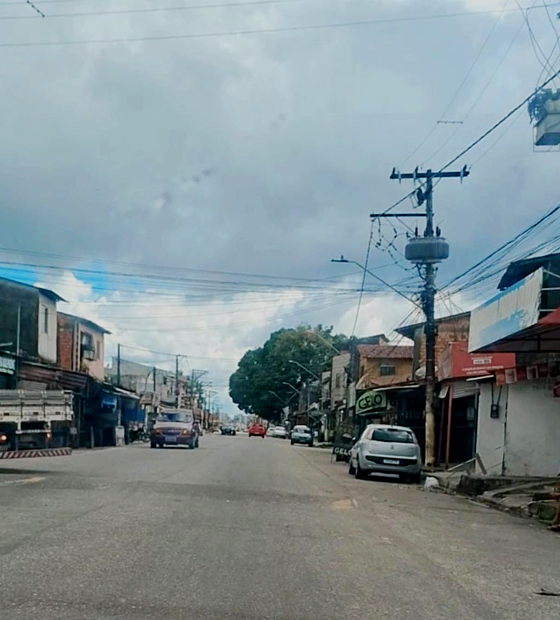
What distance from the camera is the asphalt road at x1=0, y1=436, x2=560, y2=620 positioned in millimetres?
6898

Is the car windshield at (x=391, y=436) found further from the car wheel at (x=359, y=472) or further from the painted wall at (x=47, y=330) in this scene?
the painted wall at (x=47, y=330)

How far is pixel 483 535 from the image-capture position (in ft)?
40.4

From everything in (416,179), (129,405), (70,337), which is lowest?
(129,405)

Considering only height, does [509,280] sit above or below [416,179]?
below

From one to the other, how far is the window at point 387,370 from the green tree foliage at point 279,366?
33.3 m

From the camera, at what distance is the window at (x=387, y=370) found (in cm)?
6651

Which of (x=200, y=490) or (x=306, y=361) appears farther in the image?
(x=306, y=361)

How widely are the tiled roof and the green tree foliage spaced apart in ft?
103

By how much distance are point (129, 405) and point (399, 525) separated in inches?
1889

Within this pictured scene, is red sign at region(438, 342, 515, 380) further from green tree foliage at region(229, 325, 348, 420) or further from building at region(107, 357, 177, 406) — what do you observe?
building at region(107, 357, 177, 406)

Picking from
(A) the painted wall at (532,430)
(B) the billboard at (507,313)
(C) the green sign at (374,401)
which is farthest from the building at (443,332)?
(B) the billboard at (507,313)

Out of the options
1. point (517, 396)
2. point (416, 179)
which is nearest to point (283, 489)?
point (517, 396)

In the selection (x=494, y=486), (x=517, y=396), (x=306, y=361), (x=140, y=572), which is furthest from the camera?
(x=306, y=361)

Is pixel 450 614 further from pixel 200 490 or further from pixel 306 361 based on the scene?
pixel 306 361
